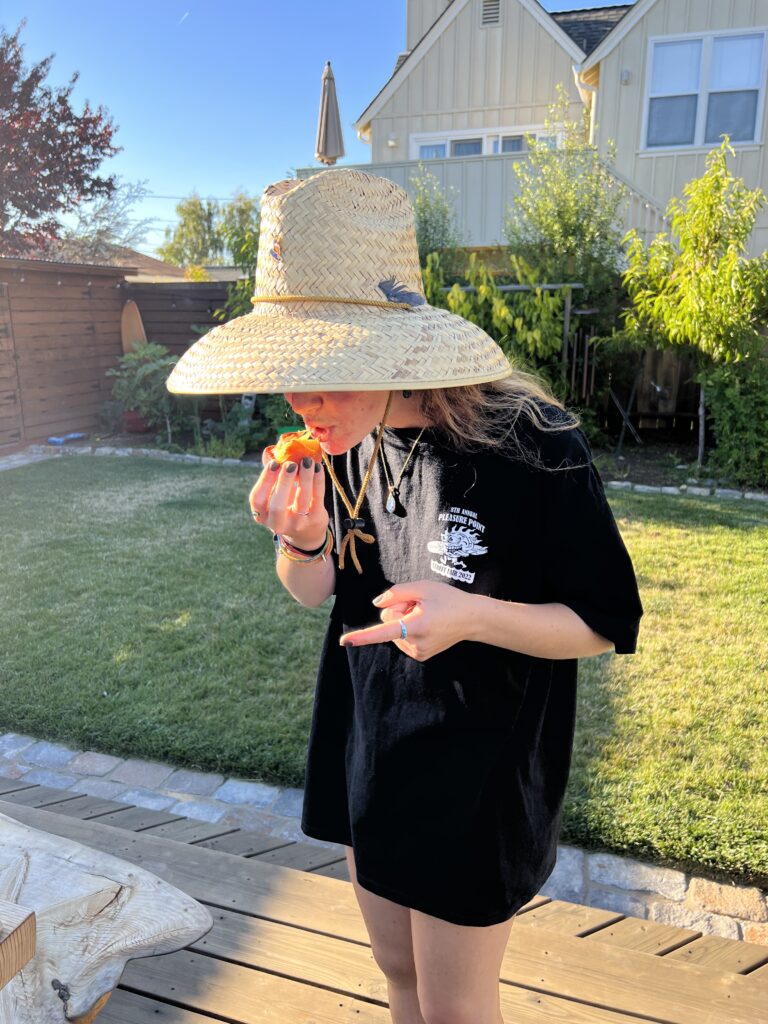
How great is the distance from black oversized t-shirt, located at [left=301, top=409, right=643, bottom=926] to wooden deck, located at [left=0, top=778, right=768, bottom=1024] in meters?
0.74

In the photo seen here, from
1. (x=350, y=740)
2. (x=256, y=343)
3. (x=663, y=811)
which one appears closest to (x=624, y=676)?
(x=663, y=811)

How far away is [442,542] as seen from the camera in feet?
4.20

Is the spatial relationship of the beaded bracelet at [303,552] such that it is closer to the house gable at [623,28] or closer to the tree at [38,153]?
the house gable at [623,28]

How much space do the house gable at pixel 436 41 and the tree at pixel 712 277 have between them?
6.85 meters

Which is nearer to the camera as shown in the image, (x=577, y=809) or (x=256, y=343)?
(x=256, y=343)

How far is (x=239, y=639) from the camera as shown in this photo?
177 inches

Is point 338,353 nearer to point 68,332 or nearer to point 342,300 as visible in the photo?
point 342,300

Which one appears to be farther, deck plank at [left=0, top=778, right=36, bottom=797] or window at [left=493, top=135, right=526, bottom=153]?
window at [left=493, top=135, right=526, bottom=153]

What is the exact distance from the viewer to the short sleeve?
1181 millimetres

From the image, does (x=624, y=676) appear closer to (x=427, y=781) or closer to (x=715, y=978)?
(x=715, y=978)

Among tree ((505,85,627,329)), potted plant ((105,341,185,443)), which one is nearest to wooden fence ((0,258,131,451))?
potted plant ((105,341,185,443))

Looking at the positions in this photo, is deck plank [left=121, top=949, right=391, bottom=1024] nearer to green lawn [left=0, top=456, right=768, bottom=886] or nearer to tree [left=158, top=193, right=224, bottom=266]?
green lawn [left=0, top=456, right=768, bottom=886]

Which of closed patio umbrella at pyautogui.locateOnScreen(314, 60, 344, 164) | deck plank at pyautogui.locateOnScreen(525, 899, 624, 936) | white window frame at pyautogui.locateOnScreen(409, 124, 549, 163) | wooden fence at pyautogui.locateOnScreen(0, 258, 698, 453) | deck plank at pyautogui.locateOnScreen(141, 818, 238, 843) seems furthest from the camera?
white window frame at pyautogui.locateOnScreen(409, 124, 549, 163)

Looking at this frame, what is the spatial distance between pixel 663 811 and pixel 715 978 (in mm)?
1068
